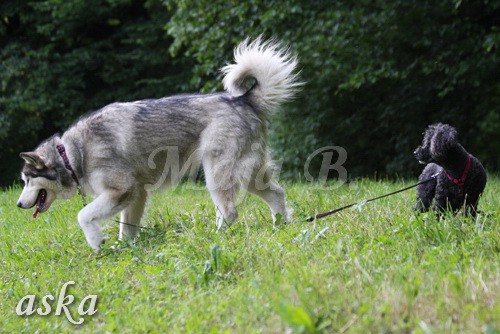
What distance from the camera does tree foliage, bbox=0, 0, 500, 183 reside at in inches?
470

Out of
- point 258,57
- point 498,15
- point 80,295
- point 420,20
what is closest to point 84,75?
point 420,20

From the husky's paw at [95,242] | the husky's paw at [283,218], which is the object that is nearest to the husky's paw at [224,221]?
the husky's paw at [283,218]

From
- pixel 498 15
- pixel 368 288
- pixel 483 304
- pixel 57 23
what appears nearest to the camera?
pixel 483 304

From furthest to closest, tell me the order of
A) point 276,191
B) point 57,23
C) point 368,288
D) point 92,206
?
1. point 57,23
2. point 276,191
3. point 92,206
4. point 368,288

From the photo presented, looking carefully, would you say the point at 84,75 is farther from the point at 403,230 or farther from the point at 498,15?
the point at 403,230

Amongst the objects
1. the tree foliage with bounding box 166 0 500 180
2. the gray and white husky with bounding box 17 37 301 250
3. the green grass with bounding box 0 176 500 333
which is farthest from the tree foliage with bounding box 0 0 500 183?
the green grass with bounding box 0 176 500 333

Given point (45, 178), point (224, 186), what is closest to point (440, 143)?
point (224, 186)

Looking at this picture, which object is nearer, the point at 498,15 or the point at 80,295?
the point at 80,295

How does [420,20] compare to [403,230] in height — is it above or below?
above

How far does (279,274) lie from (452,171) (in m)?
2.19

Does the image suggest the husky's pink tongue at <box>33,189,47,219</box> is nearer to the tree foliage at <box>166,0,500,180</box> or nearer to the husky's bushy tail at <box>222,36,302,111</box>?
the husky's bushy tail at <box>222,36,302,111</box>

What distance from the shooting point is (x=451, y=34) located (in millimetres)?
11914

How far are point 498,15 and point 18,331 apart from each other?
409 inches

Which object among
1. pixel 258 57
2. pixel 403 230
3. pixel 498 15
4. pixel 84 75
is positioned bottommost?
pixel 84 75
